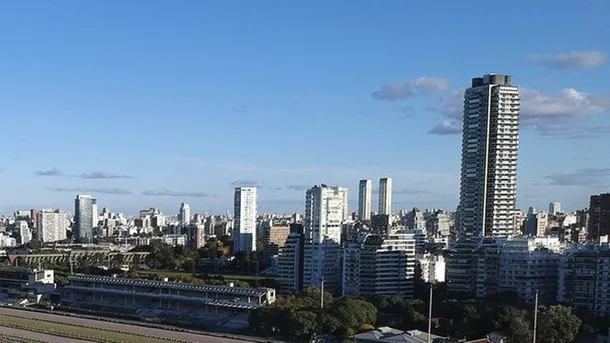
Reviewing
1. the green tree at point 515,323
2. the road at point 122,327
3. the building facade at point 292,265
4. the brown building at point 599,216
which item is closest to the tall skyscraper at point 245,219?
the building facade at point 292,265

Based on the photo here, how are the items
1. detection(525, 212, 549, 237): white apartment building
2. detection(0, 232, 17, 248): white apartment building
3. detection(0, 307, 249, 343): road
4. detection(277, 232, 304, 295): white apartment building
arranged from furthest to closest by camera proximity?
detection(0, 232, 17, 248): white apartment building, detection(525, 212, 549, 237): white apartment building, detection(277, 232, 304, 295): white apartment building, detection(0, 307, 249, 343): road

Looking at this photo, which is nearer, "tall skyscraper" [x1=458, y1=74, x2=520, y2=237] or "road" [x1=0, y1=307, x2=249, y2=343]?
"road" [x1=0, y1=307, x2=249, y2=343]

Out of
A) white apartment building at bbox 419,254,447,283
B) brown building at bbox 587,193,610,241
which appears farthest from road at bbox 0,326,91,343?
brown building at bbox 587,193,610,241

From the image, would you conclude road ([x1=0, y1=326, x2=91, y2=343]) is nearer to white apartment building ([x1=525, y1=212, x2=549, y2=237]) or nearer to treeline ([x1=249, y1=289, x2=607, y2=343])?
treeline ([x1=249, y1=289, x2=607, y2=343])

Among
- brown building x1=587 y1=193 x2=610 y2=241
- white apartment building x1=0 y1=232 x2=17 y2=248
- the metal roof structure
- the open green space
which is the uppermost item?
brown building x1=587 y1=193 x2=610 y2=241

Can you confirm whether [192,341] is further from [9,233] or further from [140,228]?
[140,228]

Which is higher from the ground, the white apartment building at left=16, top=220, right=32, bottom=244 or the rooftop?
the rooftop
